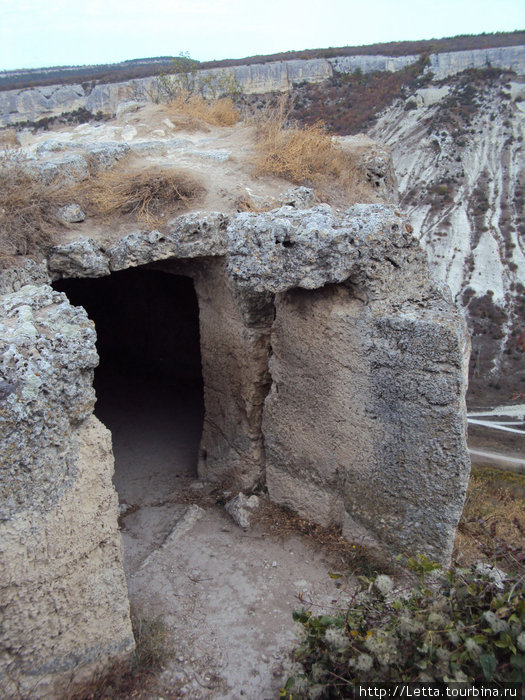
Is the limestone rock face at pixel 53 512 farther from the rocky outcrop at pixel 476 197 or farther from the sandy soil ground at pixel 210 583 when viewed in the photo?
the rocky outcrop at pixel 476 197

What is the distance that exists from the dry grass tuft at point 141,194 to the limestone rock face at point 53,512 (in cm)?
207

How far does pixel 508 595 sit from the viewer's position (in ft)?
8.41

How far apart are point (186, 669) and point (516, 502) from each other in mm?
5020

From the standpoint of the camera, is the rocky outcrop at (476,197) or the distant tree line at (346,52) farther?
the distant tree line at (346,52)

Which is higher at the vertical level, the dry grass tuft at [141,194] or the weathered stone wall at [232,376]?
the dry grass tuft at [141,194]

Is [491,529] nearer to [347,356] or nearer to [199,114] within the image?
[347,356]

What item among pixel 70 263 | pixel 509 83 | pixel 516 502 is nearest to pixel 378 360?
pixel 70 263

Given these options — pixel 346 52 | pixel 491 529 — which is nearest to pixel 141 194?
pixel 491 529

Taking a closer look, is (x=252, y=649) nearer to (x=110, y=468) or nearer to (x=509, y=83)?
(x=110, y=468)

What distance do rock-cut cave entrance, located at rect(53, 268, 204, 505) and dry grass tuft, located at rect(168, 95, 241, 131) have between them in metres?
2.26

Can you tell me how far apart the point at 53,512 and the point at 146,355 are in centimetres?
623

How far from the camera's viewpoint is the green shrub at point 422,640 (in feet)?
7.66

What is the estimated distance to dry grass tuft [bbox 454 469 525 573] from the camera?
470 cm

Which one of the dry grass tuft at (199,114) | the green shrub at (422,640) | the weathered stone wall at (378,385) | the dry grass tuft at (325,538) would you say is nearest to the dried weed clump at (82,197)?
the weathered stone wall at (378,385)
